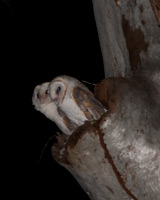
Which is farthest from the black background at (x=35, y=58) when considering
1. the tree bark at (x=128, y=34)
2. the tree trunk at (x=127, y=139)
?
the tree trunk at (x=127, y=139)

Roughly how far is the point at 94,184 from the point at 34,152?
437 centimetres

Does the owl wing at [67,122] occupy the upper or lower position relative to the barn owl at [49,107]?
lower

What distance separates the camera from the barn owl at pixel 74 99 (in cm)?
146

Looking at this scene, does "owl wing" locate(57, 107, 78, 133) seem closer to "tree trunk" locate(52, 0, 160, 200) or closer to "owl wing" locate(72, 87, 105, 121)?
"owl wing" locate(72, 87, 105, 121)

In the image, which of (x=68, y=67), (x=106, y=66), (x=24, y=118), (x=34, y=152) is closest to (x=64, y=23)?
(x=68, y=67)

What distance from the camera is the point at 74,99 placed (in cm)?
153

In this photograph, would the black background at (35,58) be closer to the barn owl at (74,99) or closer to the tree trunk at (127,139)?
the barn owl at (74,99)

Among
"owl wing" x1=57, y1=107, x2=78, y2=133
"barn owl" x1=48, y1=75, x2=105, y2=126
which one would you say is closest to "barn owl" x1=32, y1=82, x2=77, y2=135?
"owl wing" x1=57, y1=107, x2=78, y2=133

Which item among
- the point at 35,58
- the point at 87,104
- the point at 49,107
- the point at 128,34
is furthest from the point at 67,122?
the point at 35,58

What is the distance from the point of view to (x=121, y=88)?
1.06 m

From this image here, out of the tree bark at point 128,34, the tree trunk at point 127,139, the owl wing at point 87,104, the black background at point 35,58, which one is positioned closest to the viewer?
the tree trunk at point 127,139

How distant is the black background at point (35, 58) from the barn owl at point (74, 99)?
8.49 ft

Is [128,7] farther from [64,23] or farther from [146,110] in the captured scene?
[64,23]

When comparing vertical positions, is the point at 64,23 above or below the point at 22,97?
above
